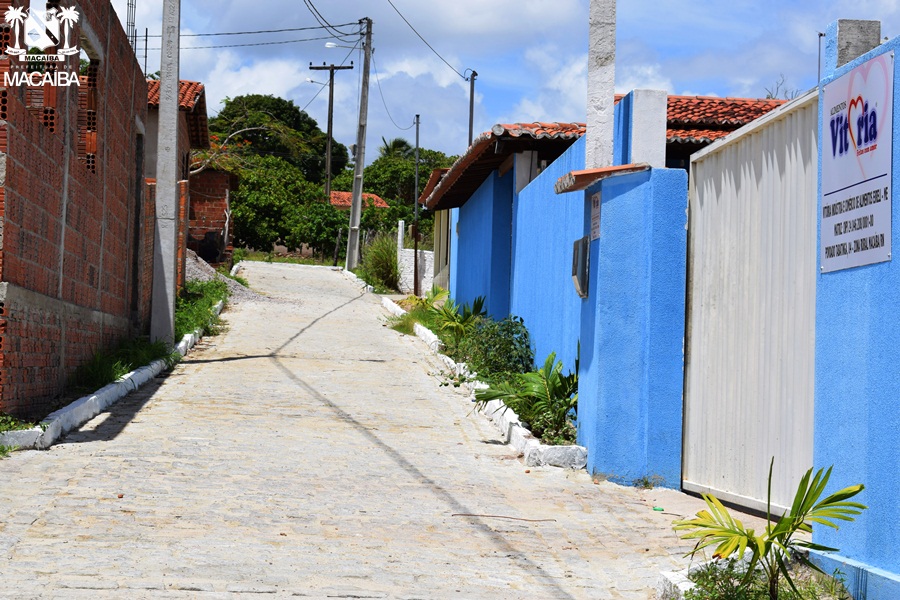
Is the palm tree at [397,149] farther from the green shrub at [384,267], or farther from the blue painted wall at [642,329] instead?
the blue painted wall at [642,329]

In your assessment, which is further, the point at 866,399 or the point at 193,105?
the point at 193,105

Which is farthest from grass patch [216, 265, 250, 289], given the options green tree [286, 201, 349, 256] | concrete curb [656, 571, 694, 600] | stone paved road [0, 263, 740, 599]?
concrete curb [656, 571, 694, 600]

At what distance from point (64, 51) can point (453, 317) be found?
7.41 meters

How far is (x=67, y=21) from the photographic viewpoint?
9133 mm

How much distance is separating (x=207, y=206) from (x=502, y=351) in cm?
1755

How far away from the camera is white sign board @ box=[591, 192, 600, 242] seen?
7531 millimetres

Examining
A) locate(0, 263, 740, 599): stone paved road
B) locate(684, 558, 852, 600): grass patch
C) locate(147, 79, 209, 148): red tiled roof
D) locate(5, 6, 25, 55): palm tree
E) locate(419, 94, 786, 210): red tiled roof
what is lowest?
locate(0, 263, 740, 599): stone paved road

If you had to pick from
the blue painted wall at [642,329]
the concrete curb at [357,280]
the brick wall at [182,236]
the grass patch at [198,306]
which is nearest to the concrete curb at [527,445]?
the blue painted wall at [642,329]

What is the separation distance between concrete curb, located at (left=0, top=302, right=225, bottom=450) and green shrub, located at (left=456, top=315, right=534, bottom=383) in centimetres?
381

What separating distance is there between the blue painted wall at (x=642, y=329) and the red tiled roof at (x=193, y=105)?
589 inches

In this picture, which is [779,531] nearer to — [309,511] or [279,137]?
[309,511]

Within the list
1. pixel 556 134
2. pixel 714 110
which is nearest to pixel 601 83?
pixel 556 134

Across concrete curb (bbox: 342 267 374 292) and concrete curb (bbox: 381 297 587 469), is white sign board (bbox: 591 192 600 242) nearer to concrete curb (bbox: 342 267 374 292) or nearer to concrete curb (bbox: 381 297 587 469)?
concrete curb (bbox: 381 297 587 469)

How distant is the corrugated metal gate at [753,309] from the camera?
520cm
